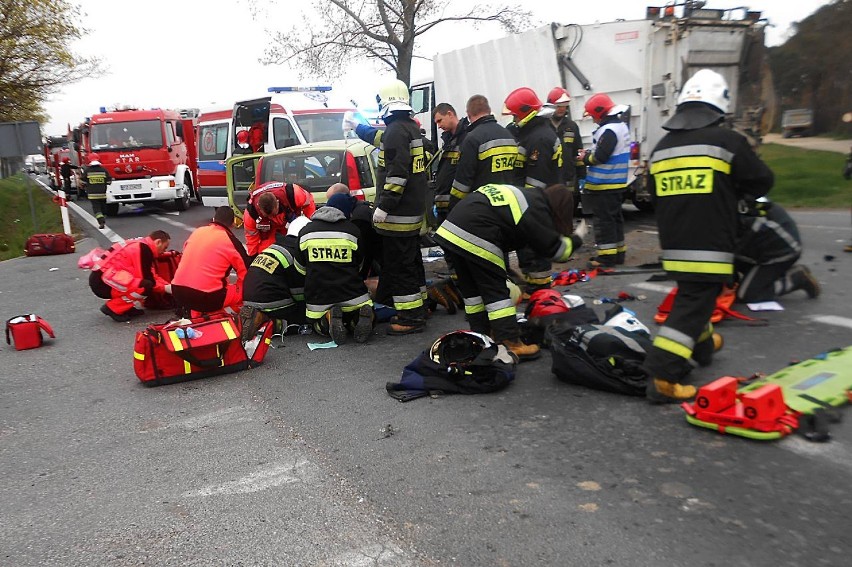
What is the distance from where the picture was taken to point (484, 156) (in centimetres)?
690

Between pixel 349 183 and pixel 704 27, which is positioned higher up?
pixel 704 27

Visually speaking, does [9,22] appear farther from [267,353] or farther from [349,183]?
[267,353]

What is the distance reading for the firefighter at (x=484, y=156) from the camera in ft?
22.6

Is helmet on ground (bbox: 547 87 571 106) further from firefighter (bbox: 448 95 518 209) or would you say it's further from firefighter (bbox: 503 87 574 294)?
firefighter (bbox: 448 95 518 209)

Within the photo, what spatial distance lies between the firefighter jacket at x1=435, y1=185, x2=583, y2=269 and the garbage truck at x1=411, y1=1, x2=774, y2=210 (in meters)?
5.86

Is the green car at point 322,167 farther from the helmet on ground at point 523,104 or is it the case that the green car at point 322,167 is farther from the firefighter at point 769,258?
the firefighter at point 769,258

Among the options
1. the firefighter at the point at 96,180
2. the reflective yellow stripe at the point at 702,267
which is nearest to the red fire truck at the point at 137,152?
the firefighter at the point at 96,180

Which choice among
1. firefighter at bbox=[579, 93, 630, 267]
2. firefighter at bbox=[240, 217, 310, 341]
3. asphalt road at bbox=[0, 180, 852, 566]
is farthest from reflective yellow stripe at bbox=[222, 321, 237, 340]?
firefighter at bbox=[579, 93, 630, 267]

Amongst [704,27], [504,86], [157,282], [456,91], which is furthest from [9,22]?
[704,27]

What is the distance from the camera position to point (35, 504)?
12.1 ft

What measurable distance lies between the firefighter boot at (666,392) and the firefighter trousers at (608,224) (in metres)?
4.16

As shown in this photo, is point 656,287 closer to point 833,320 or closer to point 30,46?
point 833,320

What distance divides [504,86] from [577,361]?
908 centimetres

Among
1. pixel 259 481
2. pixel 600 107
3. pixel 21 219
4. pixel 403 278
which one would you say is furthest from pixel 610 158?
pixel 21 219
